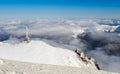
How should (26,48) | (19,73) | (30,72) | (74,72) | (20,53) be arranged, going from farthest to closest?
(26,48)
(20,53)
(74,72)
(30,72)
(19,73)

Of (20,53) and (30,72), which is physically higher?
(30,72)

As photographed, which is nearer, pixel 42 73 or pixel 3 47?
pixel 42 73

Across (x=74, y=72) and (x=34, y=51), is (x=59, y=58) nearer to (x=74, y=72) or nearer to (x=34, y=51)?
(x=34, y=51)

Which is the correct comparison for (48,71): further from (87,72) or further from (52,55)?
(52,55)

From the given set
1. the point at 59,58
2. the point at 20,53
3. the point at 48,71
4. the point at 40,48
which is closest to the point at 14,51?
the point at 20,53

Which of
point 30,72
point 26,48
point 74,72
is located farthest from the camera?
point 26,48

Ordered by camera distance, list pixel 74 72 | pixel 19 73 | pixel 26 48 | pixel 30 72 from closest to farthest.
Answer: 1. pixel 19 73
2. pixel 30 72
3. pixel 74 72
4. pixel 26 48

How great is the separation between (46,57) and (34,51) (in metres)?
3.63

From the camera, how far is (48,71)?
59.7 ft

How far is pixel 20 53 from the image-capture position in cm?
5266

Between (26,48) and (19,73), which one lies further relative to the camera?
(26,48)

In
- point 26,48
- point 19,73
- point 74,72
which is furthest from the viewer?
point 26,48

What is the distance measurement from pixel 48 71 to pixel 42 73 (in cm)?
87

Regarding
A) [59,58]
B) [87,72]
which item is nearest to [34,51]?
[59,58]
